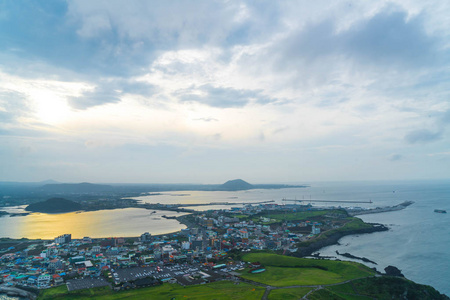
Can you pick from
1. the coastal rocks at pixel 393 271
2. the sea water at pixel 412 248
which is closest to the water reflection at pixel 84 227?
the sea water at pixel 412 248

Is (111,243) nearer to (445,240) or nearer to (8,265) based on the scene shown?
(8,265)

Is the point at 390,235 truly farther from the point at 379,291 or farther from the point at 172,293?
the point at 172,293

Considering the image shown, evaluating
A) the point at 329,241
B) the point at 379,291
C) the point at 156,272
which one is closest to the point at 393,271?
the point at 379,291

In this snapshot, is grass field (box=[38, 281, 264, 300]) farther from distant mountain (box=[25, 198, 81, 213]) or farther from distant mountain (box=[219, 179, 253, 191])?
distant mountain (box=[219, 179, 253, 191])

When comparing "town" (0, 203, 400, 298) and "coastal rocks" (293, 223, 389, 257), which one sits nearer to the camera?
"town" (0, 203, 400, 298)

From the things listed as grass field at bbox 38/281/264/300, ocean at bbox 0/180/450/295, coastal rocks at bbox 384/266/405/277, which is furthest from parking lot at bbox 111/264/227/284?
ocean at bbox 0/180/450/295

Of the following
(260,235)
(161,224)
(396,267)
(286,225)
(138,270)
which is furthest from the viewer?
(161,224)

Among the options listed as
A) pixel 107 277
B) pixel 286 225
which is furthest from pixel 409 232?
pixel 107 277
